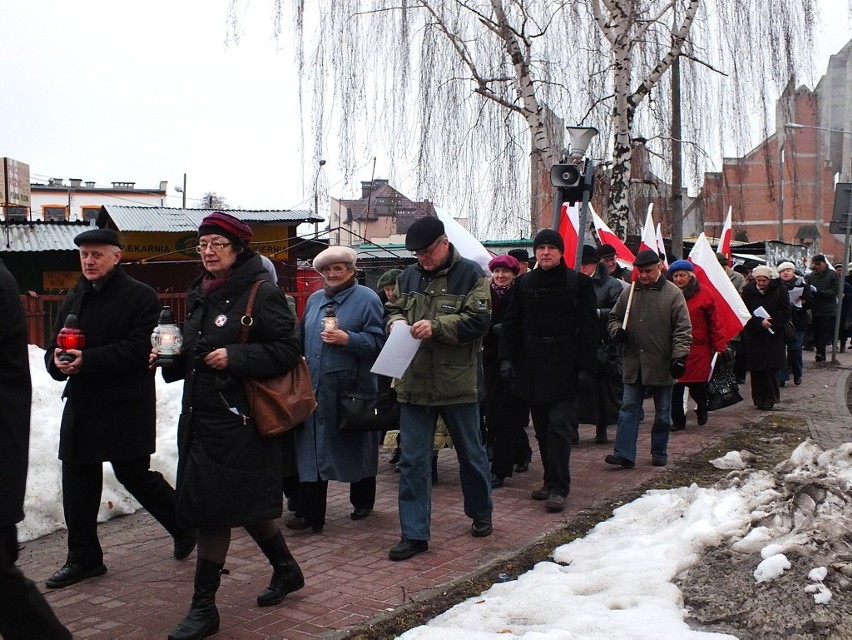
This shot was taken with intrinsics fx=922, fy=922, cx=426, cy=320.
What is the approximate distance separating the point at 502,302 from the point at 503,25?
757 cm

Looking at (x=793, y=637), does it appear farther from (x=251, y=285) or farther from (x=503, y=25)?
(x=503, y=25)

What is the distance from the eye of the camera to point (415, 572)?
532 centimetres

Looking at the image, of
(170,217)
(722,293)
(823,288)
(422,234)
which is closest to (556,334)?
(422,234)

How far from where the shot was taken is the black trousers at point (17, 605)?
337 cm

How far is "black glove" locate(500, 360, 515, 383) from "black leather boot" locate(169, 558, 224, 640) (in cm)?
306

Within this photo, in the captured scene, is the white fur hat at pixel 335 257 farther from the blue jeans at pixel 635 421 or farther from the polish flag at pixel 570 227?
the polish flag at pixel 570 227

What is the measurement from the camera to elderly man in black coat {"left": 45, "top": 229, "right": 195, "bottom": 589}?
5.13m

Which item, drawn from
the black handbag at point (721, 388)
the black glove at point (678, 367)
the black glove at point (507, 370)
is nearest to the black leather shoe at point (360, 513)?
the black glove at point (507, 370)

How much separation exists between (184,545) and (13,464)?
2487 millimetres

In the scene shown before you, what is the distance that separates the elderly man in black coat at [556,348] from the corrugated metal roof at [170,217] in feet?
44.8

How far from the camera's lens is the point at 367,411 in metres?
6.16

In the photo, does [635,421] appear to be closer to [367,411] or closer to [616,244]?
[367,411]

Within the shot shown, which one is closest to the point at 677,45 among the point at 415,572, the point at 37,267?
the point at 415,572

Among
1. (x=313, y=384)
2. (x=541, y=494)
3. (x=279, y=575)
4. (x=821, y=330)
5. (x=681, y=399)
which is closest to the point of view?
(x=279, y=575)
